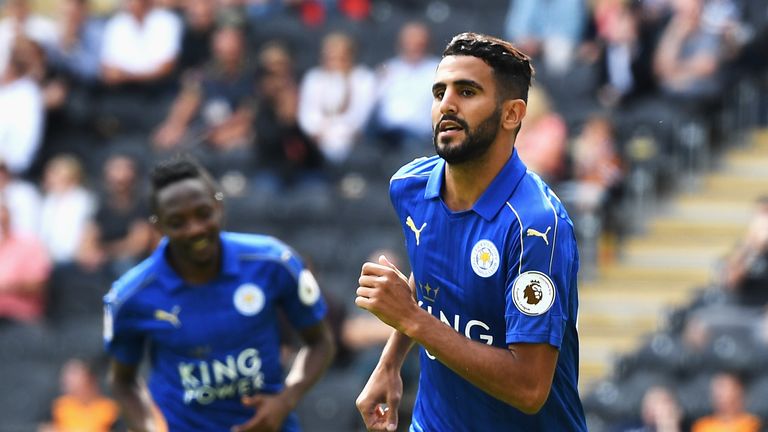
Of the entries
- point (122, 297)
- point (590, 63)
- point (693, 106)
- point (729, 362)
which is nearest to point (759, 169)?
point (693, 106)

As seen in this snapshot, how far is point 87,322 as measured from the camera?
12.0 meters

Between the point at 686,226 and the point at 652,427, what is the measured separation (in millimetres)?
2860

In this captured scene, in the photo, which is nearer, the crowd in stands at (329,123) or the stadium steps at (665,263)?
the stadium steps at (665,263)

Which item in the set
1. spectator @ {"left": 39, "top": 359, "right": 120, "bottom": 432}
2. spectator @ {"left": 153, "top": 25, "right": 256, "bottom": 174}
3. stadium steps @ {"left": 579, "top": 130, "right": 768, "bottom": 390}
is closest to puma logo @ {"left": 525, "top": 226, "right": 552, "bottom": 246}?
stadium steps @ {"left": 579, "top": 130, "right": 768, "bottom": 390}

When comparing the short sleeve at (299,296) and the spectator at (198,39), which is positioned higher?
the spectator at (198,39)

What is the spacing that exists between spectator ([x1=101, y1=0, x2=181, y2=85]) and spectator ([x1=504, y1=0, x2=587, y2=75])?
10.6 ft

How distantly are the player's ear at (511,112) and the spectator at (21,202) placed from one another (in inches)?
329

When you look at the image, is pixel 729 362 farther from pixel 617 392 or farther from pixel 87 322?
pixel 87 322

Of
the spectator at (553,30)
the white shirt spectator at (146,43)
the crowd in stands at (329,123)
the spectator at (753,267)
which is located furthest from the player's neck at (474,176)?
the white shirt spectator at (146,43)

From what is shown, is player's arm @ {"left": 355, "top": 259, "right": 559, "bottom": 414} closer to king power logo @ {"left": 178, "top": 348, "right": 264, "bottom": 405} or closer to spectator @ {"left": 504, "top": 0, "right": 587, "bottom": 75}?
king power logo @ {"left": 178, "top": 348, "right": 264, "bottom": 405}

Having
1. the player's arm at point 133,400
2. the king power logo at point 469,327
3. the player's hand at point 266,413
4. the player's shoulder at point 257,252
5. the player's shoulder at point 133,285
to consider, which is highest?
the king power logo at point 469,327

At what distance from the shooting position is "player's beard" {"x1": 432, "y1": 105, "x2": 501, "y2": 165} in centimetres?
474

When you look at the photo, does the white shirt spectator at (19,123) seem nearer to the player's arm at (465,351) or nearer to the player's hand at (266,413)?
the player's hand at (266,413)

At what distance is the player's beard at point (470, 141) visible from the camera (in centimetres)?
474
